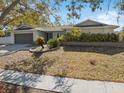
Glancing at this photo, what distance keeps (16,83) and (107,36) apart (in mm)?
14024

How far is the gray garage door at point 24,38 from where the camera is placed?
33844mm

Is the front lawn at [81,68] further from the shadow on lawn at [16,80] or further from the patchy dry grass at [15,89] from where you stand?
the patchy dry grass at [15,89]

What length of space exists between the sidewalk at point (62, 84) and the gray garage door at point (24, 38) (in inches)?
909

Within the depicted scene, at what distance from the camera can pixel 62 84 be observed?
9.02 meters

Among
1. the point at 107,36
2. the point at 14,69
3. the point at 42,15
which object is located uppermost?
the point at 42,15

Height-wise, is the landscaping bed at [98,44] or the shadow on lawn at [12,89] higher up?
the landscaping bed at [98,44]

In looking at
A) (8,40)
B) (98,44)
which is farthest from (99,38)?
(8,40)

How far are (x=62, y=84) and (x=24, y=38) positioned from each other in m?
26.3

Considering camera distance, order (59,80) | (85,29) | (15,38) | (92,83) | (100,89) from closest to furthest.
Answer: (100,89) → (92,83) → (59,80) → (85,29) → (15,38)

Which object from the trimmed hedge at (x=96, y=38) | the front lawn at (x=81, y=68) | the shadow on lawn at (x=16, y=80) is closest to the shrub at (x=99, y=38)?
the trimmed hedge at (x=96, y=38)

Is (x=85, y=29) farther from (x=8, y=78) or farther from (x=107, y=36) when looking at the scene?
(x=8, y=78)

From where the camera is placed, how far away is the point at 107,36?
21016mm

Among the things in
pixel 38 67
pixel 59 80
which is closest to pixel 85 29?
pixel 38 67

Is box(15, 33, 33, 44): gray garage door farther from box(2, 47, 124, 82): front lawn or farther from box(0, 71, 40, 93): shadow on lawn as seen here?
box(0, 71, 40, 93): shadow on lawn
